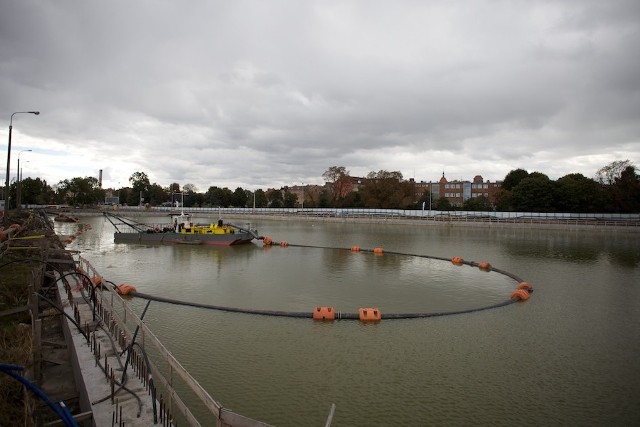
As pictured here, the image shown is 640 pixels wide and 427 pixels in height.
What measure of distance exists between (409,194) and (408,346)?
265ft

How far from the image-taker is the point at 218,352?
10.3m

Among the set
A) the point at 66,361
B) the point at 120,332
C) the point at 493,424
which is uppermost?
the point at 120,332

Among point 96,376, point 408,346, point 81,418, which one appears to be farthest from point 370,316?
point 81,418

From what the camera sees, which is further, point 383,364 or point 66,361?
point 383,364

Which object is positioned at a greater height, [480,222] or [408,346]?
[480,222]

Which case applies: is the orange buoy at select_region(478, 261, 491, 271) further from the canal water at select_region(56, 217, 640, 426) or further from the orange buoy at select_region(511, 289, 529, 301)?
the orange buoy at select_region(511, 289, 529, 301)

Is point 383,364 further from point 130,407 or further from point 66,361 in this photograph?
point 66,361

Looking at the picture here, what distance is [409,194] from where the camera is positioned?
89.2m

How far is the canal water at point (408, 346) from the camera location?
7898 mm

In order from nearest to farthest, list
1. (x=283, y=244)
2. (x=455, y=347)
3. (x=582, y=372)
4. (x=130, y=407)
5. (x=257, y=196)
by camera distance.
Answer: (x=130, y=407)
(x=582, y=372)
(x=455, y=347)
(x=283, y=244)
(x=257, y=196)

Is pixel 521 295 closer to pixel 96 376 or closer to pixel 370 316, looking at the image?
pixel 370 316

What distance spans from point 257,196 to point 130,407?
136604mm

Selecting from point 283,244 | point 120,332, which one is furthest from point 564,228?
point 120,332

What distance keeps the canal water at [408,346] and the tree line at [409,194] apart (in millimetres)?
28539
